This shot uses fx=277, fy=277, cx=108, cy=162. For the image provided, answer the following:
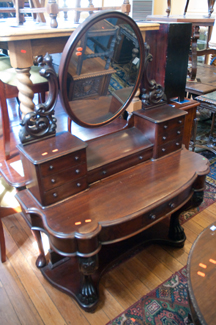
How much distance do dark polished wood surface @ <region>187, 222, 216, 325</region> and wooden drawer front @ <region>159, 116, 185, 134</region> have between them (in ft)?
2.27

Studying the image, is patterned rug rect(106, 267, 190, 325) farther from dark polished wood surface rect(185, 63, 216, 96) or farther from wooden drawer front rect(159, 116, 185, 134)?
dark polished wood surface rect(185, 63, 216, 96)

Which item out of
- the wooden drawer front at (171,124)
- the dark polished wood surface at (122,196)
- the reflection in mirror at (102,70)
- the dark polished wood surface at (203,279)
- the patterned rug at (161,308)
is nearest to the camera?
the dark polished wood surface at (203,279)

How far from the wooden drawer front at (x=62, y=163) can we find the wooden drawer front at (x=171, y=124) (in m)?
0.59

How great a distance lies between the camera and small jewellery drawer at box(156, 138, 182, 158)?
184 centimetres

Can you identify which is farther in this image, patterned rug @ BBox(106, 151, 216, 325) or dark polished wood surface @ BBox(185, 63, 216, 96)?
dark polished wood surface @ BBox(185, 63, 216, 96)

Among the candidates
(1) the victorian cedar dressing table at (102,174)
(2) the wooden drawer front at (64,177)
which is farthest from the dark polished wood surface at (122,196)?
(2) the wooden drawer front at (64,177)

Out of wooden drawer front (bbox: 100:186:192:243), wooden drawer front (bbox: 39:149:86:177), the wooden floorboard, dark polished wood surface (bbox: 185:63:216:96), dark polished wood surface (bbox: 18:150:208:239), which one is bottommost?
the wooden floorboard

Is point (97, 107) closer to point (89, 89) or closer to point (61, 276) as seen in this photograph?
point (89, 89)

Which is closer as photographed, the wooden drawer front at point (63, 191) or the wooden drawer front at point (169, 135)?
the wooden drawer front at point (63, 191)

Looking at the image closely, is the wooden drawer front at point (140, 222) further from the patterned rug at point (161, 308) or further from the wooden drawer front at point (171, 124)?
the patterned rug at point (161, 308)

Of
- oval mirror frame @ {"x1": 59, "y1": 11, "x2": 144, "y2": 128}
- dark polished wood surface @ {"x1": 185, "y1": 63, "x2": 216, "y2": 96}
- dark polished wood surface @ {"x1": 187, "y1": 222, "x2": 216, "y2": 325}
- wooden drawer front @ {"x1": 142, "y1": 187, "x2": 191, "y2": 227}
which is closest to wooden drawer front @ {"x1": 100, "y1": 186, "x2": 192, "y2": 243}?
wooden drawer front @ {"x1": 142, "y1": 187, "x2": 191, "y2": 227}

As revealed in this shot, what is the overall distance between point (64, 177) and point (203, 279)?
0.79 m

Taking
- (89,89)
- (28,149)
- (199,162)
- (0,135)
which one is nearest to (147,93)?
(89,89)

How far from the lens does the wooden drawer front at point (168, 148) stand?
183 cm
